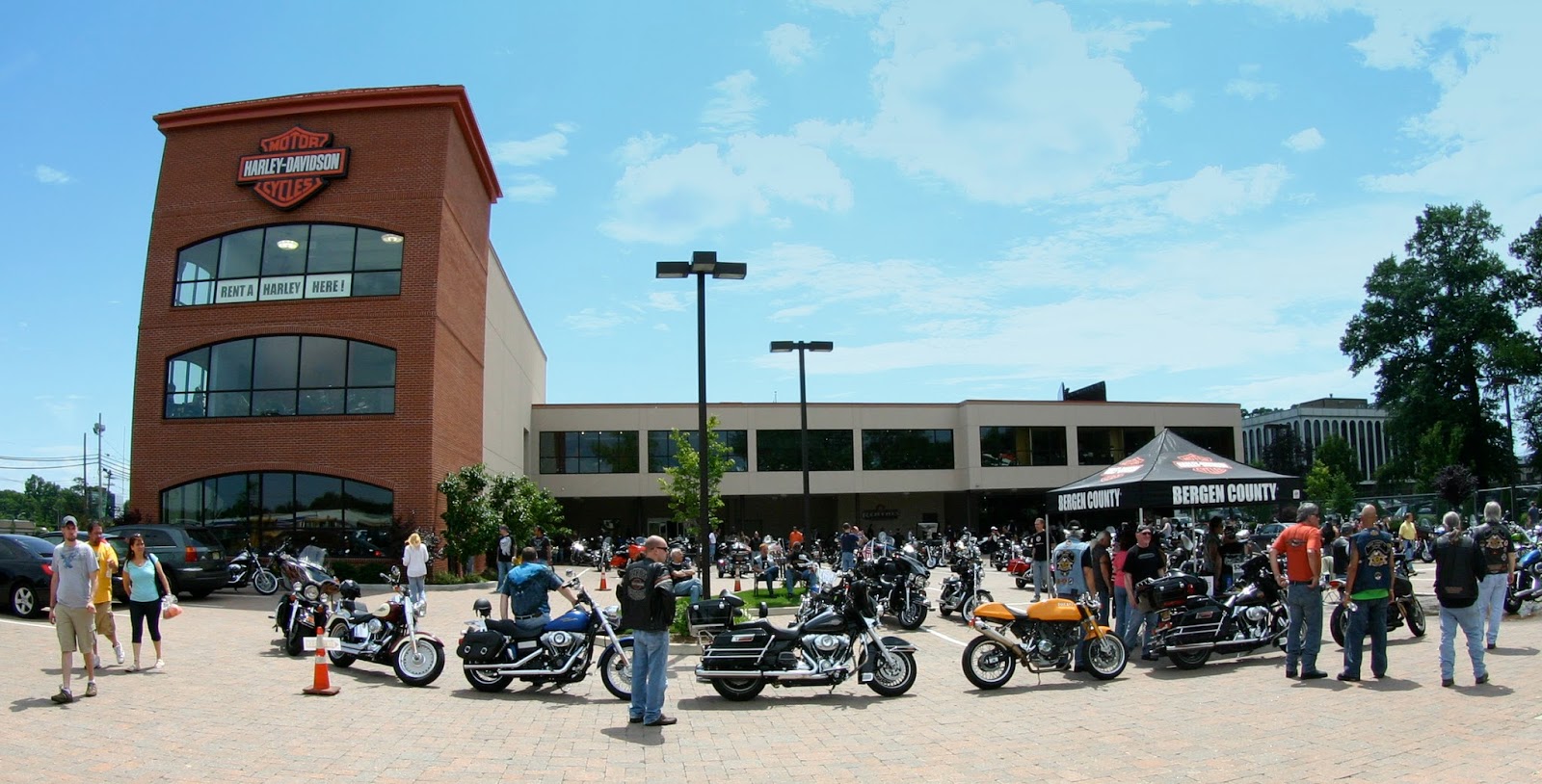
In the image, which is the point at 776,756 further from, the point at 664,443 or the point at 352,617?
the point at 664,443

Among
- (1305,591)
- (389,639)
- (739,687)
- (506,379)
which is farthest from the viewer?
(506,379)

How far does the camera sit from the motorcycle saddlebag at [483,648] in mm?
10383

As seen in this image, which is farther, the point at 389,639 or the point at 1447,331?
the point at 1447,331

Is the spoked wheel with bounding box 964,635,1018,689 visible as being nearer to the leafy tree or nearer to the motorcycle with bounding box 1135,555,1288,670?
the motorcycle with bounding box 1135,555,1288,670

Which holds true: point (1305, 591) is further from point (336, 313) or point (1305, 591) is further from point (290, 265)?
point (290, 265)

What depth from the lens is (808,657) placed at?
32.9 feet

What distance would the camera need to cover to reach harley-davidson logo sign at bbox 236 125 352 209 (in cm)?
2583

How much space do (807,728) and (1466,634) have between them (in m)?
6.07

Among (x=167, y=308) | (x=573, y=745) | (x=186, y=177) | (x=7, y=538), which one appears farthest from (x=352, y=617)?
(x=186, y=177)

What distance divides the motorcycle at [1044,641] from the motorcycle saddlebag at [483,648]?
486 centimetres

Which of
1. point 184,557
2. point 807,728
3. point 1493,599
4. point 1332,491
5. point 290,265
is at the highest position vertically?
point 290,265

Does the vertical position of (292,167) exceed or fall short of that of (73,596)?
it exceeds it

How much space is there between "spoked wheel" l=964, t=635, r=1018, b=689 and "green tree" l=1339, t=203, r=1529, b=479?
49979 mm

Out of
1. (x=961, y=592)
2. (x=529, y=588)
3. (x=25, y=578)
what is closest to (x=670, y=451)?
(x=961, y=592)
